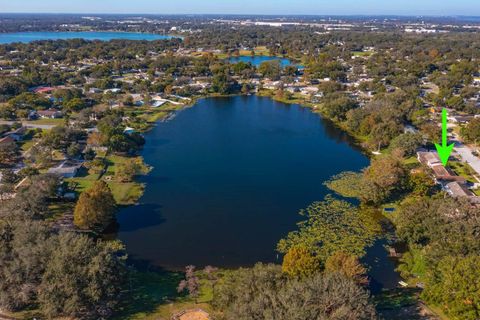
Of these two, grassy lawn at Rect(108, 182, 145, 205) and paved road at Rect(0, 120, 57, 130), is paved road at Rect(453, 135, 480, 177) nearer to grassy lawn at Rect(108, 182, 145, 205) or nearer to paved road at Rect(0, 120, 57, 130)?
grassy lawn at Rect(108, 182, 145, 205)

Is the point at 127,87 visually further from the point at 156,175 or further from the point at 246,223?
the point at 246,223

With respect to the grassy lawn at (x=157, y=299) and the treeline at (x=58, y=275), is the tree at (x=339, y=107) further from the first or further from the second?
the treeline at (x=58, y=275)

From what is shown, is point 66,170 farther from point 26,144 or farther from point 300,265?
point 300,265

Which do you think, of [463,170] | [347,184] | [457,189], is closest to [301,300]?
[347,184]

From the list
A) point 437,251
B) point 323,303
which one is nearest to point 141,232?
point 323,303

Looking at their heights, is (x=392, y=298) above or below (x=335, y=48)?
below

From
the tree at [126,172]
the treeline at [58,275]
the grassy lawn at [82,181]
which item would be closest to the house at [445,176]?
the tree at [126,172]
